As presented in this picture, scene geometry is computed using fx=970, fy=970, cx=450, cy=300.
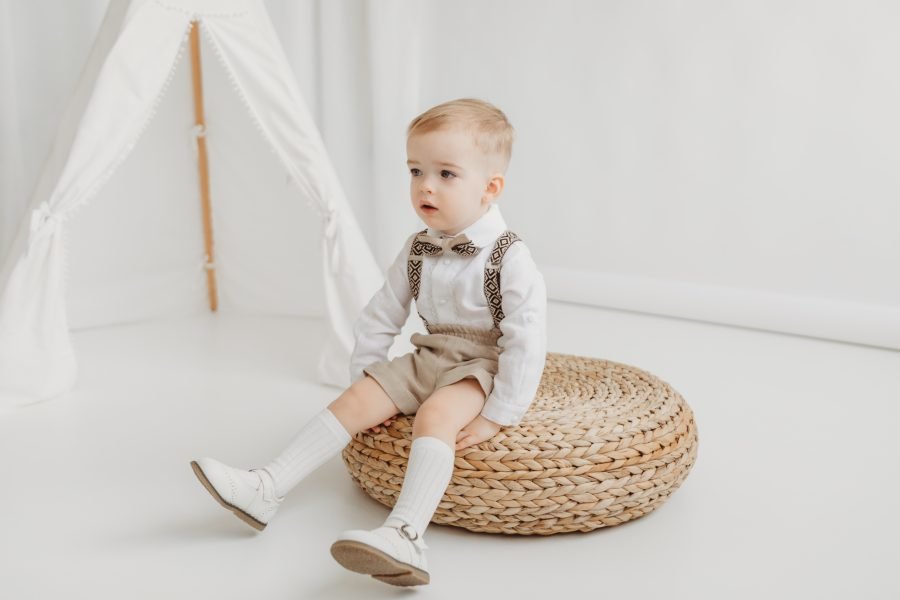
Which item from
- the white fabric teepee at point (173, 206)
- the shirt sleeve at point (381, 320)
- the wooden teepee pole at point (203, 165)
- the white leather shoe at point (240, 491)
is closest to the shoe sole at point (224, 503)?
the white leather shoe at point (240, 491)

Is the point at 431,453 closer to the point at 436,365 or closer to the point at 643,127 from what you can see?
the point at 436,365

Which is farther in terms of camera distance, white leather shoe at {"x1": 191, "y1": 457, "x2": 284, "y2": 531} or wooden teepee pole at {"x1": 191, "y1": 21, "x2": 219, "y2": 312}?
wooden teepee pole at {"x1": 191, "y1": 21, "x2": 219, "y2": 312}

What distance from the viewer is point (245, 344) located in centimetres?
269

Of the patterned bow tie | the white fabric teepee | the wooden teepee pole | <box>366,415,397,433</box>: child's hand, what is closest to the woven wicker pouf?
<box>366,415,397,433</box>: child's hand

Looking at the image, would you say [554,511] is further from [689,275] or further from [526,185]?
[526,185]

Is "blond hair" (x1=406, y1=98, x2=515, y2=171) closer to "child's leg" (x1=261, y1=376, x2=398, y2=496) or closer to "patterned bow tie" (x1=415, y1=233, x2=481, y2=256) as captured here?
"patterned bow tie" (x1=415, y1=233, x2=481, y2=256)

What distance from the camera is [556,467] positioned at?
1454mm

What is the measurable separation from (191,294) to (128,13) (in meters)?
1.10

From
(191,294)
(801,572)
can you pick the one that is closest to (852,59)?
(801,572)

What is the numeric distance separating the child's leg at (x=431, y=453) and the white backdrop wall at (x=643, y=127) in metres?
1.67

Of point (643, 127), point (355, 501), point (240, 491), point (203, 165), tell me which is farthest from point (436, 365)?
point (643, 127)

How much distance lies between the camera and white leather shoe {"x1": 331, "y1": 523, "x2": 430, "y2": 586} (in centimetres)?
125

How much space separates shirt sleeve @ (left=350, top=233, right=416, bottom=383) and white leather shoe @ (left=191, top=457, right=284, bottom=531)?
281 millimetres

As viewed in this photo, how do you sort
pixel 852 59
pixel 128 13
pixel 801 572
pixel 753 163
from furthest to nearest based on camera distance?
pixel 753 163, pixel 852 59, pixel 128 13, pixel 801 572
